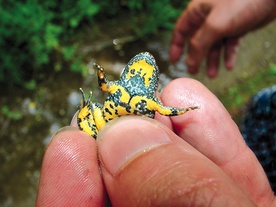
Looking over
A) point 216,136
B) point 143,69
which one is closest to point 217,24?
point 216,136

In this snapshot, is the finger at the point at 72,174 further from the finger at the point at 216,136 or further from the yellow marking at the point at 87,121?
the finger at the point at 216,136

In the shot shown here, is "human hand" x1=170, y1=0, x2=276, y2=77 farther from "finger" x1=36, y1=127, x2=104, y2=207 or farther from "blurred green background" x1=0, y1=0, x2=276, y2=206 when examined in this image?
"finger" x1=36, y1=127, x2=104, y2=207

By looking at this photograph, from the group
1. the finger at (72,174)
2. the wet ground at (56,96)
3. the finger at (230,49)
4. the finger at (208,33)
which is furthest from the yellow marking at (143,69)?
the wet ground at (56,96)

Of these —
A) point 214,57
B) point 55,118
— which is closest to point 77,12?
point 55,118

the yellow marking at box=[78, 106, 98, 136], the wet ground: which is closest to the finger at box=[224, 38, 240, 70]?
the wet ground

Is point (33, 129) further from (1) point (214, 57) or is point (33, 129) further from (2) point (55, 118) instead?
(1) point (214, 57)

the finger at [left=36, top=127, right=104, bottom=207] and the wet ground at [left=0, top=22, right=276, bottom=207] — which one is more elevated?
the wet ground at [left=0, top=22, right=276, bottom=207]
